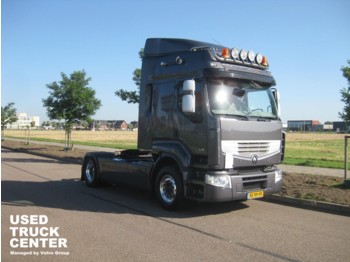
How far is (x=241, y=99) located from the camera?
24.7 ft

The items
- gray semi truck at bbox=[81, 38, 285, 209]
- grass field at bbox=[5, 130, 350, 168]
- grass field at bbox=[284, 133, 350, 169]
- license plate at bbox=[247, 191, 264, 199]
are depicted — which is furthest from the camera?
grass field at bbox=[5, 130, 350, 168]

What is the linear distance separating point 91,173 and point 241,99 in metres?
5.32

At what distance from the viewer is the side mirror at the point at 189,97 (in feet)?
23.0

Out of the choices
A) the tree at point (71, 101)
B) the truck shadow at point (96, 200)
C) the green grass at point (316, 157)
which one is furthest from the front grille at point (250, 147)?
the tree at point (71, 101)

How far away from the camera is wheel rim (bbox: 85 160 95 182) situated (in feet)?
35.1

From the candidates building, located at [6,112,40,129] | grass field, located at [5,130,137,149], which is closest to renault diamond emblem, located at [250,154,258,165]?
grass field, located at [5,130,137,149]

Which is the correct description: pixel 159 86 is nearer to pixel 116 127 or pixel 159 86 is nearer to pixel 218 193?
pixel 218 193

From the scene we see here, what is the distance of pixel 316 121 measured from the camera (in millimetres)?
180250

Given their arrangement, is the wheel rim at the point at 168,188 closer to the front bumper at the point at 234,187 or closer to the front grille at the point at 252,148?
the front bumper at the point at 234,187

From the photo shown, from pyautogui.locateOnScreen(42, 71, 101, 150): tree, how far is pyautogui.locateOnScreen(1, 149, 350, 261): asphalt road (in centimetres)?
1374

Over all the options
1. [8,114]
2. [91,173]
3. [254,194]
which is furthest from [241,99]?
[8,114]

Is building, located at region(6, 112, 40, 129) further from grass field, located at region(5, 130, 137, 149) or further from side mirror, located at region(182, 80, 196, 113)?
side mirror, located at region(182, 80, 196, 113)

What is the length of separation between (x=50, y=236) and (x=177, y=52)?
4.45 metres

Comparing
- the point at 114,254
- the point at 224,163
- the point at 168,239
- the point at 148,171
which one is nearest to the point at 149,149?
the point at 148,171
